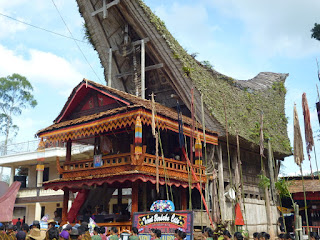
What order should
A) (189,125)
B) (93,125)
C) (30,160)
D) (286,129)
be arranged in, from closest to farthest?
(93,125) < (189,125) < (286,129) < (30,160)

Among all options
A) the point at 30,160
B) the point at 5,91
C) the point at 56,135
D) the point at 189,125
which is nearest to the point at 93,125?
the point at 56,135

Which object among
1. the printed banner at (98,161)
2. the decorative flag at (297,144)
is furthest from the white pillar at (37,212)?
the decorative flag at (297,144)

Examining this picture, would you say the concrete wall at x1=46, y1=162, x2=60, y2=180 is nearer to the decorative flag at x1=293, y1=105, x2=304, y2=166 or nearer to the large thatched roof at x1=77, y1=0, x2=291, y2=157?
the large thatched roof at x1=77, y1=0, x2=291, y2=157

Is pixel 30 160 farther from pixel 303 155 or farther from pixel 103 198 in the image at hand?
pixel 303 155

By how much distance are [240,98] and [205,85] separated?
3375mm

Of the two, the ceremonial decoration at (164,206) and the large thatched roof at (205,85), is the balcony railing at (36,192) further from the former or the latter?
the ceremonial decoration at (164,206)

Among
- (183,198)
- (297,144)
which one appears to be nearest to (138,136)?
(183,198)

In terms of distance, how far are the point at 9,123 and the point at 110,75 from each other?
2143 centimetres

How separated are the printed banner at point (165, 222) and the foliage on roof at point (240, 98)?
538cm

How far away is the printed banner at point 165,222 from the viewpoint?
8430 millimetres

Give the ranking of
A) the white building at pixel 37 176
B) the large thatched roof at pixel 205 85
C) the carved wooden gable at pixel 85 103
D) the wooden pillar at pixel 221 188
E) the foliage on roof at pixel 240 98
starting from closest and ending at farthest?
1. the carved wooden gable at pixel 85 103
2. the wooden pillar at pixel 221 188
3. the large thatched roof at pixel 205 85
4. the foliage on roof at pixel 240 98
5. the white building at pixel 37 176

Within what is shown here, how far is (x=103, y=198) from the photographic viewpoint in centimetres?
1430

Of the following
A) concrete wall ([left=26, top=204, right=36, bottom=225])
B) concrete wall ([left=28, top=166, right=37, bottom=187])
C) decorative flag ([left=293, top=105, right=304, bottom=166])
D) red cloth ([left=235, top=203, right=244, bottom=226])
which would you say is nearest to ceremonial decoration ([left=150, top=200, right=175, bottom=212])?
red cloth ([left=235, top=203, right=244, bottom=226])

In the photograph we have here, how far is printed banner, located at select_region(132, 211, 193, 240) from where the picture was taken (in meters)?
8.43
